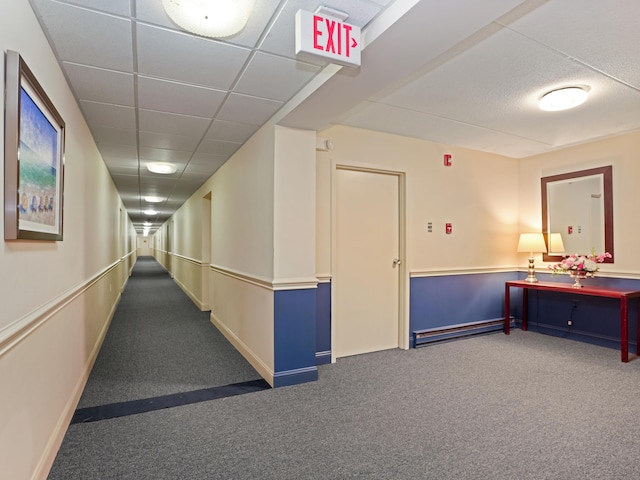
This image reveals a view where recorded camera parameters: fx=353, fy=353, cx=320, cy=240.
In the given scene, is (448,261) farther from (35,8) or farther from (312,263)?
(35,8)

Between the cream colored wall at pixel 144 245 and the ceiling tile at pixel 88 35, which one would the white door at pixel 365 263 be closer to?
the ceiling tile at pixel 88 35

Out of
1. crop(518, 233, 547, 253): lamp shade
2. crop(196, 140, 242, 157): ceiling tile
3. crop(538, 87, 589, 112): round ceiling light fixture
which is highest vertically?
crop(538, 87, 589, 112): round ceiling light fixture

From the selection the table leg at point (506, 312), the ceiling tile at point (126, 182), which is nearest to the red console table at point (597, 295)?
the table leg at point (506, 312)

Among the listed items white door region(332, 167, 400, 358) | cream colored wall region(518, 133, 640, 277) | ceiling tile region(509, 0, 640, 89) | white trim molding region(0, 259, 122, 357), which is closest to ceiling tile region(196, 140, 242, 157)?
white door region(332, 167, 400, 358)

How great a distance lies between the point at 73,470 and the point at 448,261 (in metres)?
3.95

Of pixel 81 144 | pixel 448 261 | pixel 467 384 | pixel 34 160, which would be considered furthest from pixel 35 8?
pixel 448 261

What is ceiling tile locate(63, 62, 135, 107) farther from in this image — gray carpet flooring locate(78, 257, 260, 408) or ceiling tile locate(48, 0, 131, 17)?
gray carpet flooring locate(78, 257, 260, 408)

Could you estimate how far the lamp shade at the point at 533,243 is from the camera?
4.47 meters

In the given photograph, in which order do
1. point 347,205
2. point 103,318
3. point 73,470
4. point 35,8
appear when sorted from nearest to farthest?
point 35,8 < point 73,470 < point 347,205 < point 103,318

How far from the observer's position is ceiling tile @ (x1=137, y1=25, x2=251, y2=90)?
1.91 metres

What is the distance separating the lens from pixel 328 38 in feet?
5.57

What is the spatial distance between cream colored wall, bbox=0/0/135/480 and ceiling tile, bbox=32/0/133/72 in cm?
8

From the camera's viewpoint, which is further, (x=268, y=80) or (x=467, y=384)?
(x=467, y=384)

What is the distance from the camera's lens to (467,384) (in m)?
3.00
